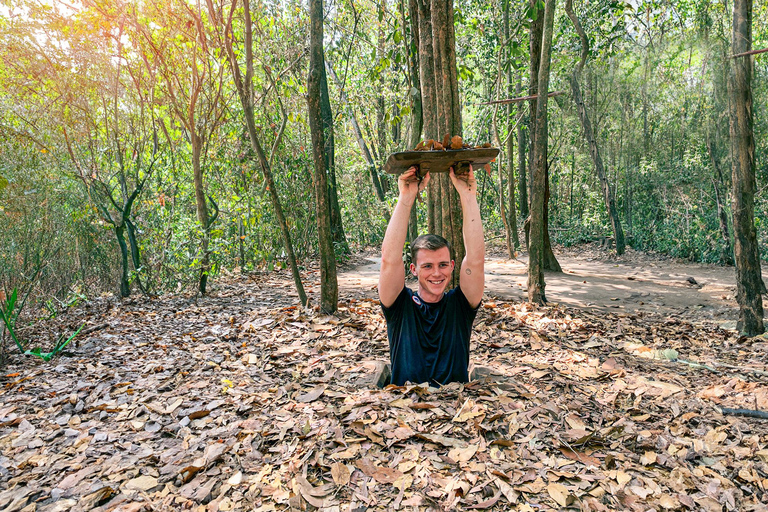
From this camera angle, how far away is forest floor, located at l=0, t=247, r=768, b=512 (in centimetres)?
193

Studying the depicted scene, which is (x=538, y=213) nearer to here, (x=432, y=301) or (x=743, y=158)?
(x=743, y=158)

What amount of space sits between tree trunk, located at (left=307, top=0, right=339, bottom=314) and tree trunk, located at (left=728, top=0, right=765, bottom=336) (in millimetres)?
3902

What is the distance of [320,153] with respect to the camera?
5180 millimetres

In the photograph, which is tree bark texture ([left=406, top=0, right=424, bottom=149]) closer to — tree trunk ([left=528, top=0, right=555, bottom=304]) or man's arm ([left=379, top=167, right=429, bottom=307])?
tree trunk ([left=528, top=0, right=555, bottom=304])

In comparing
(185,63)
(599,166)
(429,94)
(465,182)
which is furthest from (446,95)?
(599,166)

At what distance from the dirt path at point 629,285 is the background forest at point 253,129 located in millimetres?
1261

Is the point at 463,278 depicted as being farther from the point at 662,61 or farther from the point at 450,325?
the point at 662,61

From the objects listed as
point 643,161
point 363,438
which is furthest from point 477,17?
point 363,438

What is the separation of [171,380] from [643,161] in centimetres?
1241

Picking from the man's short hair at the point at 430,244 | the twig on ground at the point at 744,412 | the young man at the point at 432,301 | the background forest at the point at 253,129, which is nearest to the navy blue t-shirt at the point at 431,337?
the young man at the point at 432,301

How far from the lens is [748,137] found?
455cm

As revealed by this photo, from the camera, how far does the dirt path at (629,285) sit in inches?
256

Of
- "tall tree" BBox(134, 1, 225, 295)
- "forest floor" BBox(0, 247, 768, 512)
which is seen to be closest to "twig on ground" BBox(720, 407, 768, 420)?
"forest floor" BBox(0, 247, 768, 512)

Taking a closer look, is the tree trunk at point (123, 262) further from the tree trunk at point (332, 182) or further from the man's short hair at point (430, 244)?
the man's short hair at point (430, 244)
